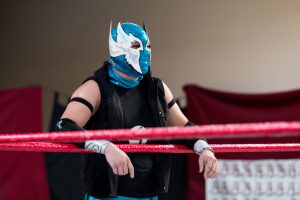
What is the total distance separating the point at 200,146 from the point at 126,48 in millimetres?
405

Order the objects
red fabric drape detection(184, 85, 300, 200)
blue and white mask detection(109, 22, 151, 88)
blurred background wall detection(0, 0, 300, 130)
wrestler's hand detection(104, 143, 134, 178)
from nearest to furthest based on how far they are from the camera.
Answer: wrestler's hand detection(104, 143, 134, 178), blue and white mask detection(109, 22, 151, 88), red fabric drape detection(184, 85, 300, 200), blurred background wall detection(0, 0, 300, 130)

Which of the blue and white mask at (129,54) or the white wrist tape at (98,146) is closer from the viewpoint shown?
the white wrist tape at (98,146)

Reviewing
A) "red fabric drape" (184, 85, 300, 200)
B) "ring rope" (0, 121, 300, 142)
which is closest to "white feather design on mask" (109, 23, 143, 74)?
"ring rope" (0, 121, 300, 142)

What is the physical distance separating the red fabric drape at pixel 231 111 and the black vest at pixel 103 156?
1.43m

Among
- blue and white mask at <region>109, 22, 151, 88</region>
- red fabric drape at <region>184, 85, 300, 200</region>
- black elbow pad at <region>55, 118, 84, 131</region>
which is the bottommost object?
black elbow pad at <region>55, 118, 84, 131</region>

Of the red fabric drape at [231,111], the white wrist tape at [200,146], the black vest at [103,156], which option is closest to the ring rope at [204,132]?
the black vest at [103,156]

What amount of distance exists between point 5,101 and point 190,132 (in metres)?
2.44

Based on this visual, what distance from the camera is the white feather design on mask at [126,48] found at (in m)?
1.61

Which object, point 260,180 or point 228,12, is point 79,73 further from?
point 260,180

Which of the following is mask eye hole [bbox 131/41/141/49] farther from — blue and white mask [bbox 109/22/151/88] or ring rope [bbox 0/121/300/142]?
ring rope [bbox 0/121/300/142]

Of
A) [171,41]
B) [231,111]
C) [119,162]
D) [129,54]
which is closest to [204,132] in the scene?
[119,162]

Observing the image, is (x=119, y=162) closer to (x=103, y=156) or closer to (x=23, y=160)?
(x=103, y=156)

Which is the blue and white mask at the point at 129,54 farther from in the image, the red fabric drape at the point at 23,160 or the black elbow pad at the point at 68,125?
the red fabric drape at the point at 23,160

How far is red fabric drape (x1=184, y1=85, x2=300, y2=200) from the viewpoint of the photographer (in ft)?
9.71
